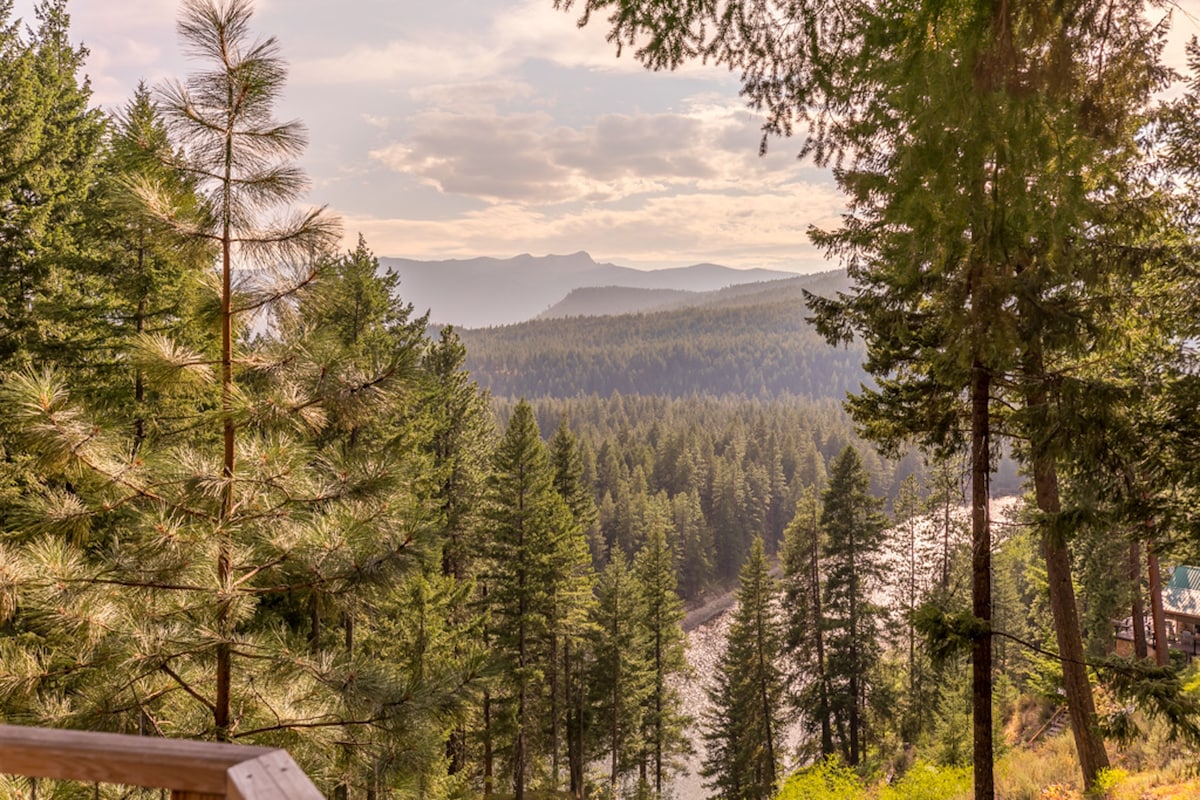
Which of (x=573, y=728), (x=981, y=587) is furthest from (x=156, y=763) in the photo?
(x=573, y=728)

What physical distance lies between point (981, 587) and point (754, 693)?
19052 mm

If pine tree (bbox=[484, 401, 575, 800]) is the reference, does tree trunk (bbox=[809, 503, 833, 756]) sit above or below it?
below

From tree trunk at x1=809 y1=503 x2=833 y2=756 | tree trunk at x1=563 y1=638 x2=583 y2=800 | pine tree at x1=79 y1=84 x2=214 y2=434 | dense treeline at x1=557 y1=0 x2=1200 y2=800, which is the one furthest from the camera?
tree trunk at x1=563 y1=638 x2=583 y2=800

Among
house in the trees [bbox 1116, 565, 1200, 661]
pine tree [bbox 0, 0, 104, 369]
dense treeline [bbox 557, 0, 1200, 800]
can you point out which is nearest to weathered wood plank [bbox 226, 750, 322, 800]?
dense treeline [bbox 557, 0, 1200, 800]

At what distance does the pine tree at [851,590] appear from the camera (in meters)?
21.0

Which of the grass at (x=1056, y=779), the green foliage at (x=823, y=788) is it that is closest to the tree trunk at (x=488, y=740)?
the green foliage at (x=823, y=788)

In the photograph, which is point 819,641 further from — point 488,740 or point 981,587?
point 981,587

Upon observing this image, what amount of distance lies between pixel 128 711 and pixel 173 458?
2038 millimetres

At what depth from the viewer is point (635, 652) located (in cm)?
2495

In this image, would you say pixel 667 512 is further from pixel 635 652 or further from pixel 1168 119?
pixel 1168 119

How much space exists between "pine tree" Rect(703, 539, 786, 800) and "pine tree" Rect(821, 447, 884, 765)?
2291 millimetres

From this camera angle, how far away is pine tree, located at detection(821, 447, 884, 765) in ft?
68.9

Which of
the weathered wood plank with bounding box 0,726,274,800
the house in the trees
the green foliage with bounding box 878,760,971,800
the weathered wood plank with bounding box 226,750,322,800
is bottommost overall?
the house in the trees

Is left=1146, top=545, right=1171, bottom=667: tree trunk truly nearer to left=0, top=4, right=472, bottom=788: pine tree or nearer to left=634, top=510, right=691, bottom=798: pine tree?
left=634, top=510, right=691, bottom=798: pine tree
